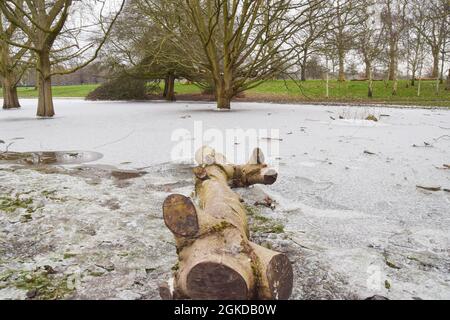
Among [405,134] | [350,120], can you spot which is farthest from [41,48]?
[405,134]

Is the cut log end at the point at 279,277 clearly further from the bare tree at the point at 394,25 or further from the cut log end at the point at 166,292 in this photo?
the bare tree at the point at 394,25

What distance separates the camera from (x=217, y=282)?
1.29 meters

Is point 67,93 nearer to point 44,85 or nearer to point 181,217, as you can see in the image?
point 44,85

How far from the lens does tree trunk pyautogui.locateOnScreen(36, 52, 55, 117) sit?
407 inches

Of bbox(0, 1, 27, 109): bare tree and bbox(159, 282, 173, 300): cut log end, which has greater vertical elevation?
bbox(0, 1, 27, 109): bare tree

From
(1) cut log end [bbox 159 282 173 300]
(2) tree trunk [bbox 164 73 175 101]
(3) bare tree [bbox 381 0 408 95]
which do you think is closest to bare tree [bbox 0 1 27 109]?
(2) tree trunk [bbox 164 73 175 101]

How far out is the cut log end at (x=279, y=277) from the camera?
1.35 m

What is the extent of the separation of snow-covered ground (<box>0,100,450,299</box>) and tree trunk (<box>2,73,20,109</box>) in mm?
12131

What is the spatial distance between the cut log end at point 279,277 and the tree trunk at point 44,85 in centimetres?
1099

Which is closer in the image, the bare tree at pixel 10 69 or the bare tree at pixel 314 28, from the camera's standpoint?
the bare tree at pixel 314 28

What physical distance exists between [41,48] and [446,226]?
438 inches

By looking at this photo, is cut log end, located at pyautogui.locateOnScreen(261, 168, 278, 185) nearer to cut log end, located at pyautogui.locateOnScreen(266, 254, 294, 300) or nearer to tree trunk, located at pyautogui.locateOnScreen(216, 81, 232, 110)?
cut log end, located at pyautogui.locateOnScreen(266, 254, 294, 300)
